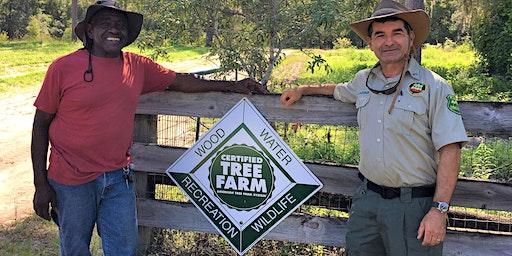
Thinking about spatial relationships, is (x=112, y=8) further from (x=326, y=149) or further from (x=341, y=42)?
(x=341, y=42)

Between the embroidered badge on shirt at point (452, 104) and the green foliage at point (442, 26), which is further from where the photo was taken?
the green foliage at point (442, 26)

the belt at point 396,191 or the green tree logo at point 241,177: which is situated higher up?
the belt at point 396,191

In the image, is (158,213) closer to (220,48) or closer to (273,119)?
(273,119)

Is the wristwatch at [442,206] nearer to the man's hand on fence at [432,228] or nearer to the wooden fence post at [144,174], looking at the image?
the man's hand on fence at [432,228]

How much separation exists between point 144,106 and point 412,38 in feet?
6.35

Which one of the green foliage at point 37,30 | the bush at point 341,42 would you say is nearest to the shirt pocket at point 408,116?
the bush at point 341,42

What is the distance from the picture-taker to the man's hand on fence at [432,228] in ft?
9.25

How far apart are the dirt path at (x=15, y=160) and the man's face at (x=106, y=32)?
325cm

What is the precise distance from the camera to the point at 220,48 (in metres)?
6.11

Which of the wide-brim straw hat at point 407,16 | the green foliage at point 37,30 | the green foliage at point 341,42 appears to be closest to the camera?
the wide-brim straw hat at point 407,16

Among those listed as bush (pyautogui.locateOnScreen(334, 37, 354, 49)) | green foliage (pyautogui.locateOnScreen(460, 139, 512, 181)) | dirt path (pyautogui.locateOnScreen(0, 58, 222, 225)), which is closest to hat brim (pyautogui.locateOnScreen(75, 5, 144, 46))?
dirt path (pyautogui.locateOnScreen(0, 58, 222, 225))

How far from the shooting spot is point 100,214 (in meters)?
3.46

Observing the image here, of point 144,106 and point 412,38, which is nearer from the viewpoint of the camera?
point 412,38

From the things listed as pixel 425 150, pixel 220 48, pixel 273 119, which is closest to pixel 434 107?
pixel 425 150
